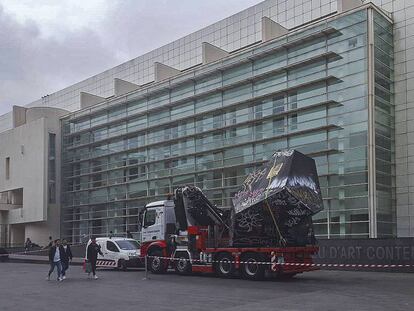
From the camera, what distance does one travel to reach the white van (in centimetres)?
2733

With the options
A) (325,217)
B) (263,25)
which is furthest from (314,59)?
(325,217)

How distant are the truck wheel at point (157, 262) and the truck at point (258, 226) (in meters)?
0.52

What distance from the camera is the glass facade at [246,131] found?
3077 cm

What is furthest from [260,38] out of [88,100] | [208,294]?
[208,294]

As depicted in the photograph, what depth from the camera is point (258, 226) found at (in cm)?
2067

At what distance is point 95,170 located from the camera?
Answer: 50.8 m

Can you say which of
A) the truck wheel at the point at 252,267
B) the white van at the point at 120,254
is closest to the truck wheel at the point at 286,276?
the truck wheel at the point at 252,267

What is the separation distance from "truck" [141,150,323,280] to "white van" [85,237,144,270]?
4452 mm

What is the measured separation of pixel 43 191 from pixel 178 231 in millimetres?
31620

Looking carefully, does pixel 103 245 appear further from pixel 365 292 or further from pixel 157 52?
pixel 157 52

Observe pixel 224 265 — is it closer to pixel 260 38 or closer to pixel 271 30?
pixel 271 30

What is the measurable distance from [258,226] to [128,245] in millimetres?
9769

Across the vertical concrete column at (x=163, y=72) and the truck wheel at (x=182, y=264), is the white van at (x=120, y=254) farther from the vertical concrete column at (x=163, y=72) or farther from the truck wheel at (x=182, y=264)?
the vertical concrete column at (x=163, y=72)

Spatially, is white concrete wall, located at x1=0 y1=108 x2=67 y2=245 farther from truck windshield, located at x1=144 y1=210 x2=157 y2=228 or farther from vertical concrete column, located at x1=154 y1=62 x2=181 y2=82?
truck windshield, located at x1=144 y1=210 x2=157 y2=228
